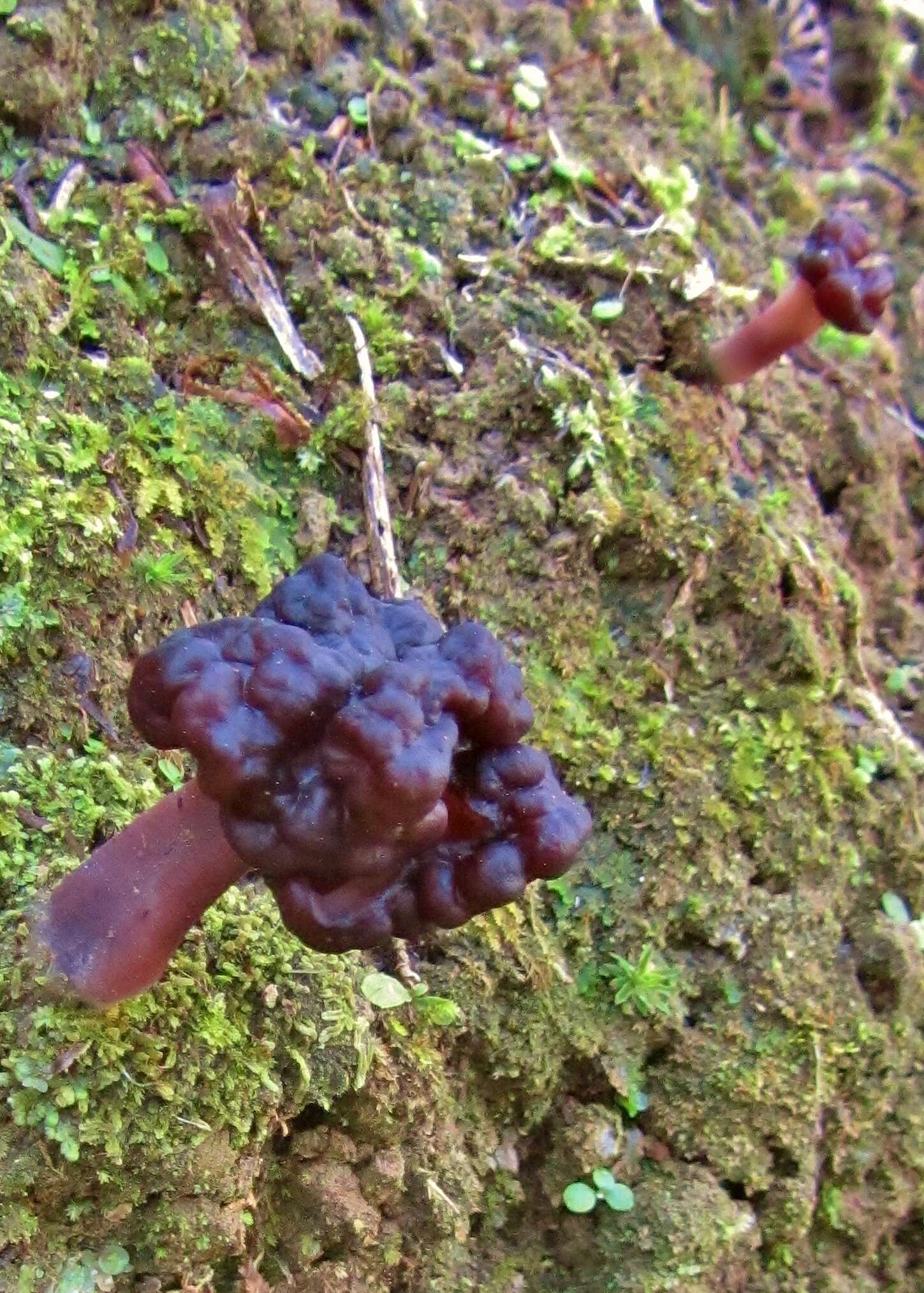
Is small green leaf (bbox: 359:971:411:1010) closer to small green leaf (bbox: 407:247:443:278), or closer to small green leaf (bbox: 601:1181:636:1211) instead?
small green leaf (bbox: 601:1181:636:1211)

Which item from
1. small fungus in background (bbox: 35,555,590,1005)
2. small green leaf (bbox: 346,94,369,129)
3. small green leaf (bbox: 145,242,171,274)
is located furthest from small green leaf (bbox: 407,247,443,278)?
small fungus in background (bbox: 35,555,590,1005)

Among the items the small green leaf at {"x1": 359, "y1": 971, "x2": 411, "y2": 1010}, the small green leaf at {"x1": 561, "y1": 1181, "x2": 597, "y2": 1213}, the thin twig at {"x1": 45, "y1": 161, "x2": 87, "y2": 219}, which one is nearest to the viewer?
the small green leaf at {"x1": 359, "y1": 971, "x2": 411, "y2": 1010}

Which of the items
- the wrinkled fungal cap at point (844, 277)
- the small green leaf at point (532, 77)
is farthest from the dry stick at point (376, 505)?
the wrinkled fungal cap at point (844, 277)

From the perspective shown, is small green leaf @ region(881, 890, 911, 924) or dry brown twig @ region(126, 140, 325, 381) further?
small green leaf @ region(881, 890, 911, 924)

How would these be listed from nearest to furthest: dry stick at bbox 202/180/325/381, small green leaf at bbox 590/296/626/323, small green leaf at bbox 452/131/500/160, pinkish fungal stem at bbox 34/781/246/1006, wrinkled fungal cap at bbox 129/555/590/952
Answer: wrinkled fungal cap at bbox 129/555/590/952 → pinkish fungal stem at bbox 34/781/246/1006 → dry stick at bbox 202/180/325/381 → small green leaf at bbox 590/296/626/323 → small green leaf at bbox 452/131/500/160

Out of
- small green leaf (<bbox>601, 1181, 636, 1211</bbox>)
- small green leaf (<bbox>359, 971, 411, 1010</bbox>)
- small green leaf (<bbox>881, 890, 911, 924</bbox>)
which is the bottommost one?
small green leaf (<bbox>601, 1181, 636, 1211</bbox>)

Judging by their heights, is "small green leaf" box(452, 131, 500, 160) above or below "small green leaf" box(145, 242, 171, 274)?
above
